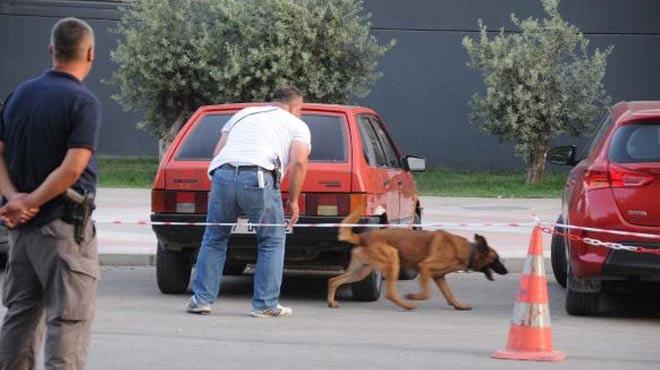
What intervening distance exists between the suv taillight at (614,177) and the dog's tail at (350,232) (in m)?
1.66

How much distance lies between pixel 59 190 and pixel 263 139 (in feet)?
14.3

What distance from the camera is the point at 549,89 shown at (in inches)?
944

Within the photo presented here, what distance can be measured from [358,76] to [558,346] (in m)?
16.0

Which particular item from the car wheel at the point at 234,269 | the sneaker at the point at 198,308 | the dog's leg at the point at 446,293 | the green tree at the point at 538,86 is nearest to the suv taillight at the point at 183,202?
the sneaker at the point at 198,308

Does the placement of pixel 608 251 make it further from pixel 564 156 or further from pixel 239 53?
pixel 239 53

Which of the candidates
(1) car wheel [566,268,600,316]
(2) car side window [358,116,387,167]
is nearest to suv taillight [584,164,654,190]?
(1) car wheel [566,268,600,316]

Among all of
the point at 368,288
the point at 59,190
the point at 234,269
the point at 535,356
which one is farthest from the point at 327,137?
the point at 59,190

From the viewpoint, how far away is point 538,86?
23734mm

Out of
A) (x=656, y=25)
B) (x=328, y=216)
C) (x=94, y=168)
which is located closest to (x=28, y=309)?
(x=94, y=168)

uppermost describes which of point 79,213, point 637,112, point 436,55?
point 436,55

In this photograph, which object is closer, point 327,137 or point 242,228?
point 242,228

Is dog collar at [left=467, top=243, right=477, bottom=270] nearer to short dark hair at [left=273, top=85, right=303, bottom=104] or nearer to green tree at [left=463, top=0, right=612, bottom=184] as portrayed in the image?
short dark hair at [left=273, top=85, right=303, bottom=104]

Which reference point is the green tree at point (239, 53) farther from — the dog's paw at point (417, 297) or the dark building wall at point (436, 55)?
the dog's paw at point (417, 297)

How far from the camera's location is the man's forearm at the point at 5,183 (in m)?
5.63
